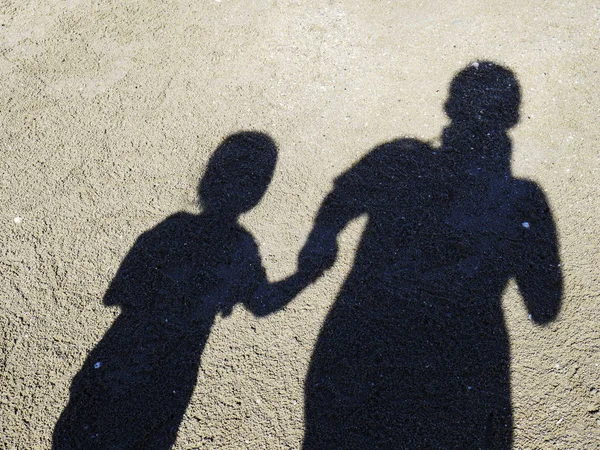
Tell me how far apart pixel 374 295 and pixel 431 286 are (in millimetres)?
481

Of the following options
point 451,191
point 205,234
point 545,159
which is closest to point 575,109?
point 545,159

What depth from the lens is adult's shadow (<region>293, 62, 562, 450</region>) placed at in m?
3.76

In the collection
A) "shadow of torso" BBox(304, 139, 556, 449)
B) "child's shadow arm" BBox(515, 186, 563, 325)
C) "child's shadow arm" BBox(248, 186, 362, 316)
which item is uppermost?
"child's shadow arm" BBox(248, 186, 362, 316)

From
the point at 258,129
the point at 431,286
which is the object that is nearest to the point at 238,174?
the point at 258,129

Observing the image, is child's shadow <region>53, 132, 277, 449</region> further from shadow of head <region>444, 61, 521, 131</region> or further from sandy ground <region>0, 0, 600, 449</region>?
shadow of head <region>444, 61, 521, 131</region>

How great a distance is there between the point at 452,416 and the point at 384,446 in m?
0.53

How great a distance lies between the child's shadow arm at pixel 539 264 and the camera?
14.0 ft

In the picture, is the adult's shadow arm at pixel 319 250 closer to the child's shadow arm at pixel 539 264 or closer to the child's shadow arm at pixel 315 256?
the child's shadow arm at pixel 315 256

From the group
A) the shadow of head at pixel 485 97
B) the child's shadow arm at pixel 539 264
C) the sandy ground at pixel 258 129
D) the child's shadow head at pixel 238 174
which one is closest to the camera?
the sandy ground at pixel 258 129

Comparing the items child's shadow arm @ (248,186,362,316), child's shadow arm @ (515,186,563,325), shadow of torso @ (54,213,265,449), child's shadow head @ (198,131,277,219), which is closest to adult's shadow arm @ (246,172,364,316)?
child's shadow arm @ (248,186,362,316)

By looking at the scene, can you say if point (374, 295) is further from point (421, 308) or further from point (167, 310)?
point (167, 310)

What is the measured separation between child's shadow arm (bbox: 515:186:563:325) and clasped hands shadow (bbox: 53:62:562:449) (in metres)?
0.01

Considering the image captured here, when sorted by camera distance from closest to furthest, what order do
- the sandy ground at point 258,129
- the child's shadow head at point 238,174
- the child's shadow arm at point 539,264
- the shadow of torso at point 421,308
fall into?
the shadow of torso at point 421,308 → the sandy ground at point 258,129 → the child's shadow arm at point 539,264 → the child's shadow head at point 238,174

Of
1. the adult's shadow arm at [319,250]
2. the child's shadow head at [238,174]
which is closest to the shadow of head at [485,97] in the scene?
the adult's shadow arm at [319,250]
